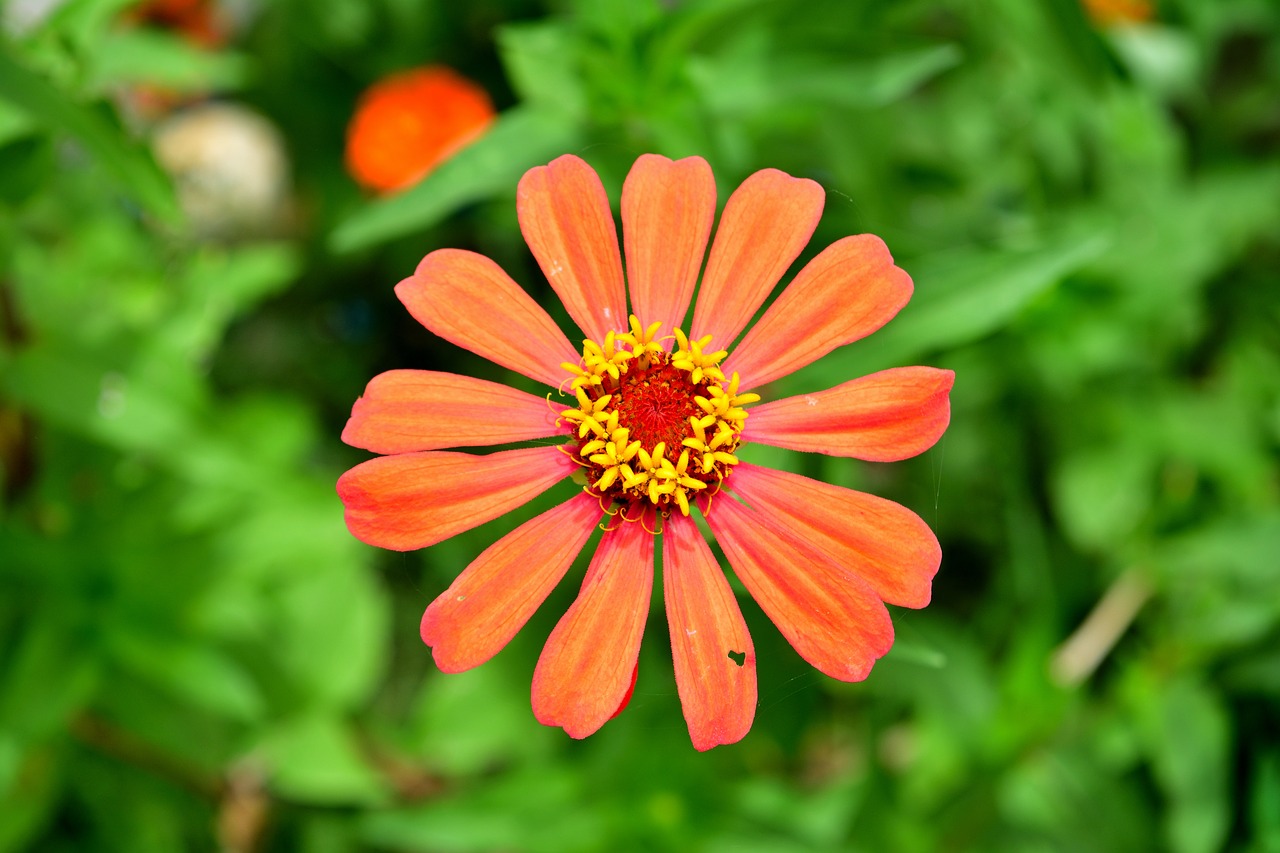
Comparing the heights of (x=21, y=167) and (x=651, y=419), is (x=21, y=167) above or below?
above

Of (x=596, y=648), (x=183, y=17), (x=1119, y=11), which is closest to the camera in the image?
(x=596, y=648)

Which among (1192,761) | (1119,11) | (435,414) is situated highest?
(1119,11)

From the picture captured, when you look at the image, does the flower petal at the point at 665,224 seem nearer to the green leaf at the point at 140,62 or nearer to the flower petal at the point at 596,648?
the flower petal at the point at 596,648

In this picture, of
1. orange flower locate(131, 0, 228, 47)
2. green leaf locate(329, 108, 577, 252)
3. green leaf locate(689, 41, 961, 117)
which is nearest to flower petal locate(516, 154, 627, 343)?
green leaf locate(329, 108, 577, 252)

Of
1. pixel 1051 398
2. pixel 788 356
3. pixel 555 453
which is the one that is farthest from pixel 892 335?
pixel 1051 398

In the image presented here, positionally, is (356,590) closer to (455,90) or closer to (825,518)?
(455,90)

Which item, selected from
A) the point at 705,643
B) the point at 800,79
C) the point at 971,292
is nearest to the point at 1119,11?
the point at 800,79

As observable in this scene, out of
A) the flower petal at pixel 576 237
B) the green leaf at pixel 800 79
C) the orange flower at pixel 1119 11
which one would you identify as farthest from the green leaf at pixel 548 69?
the orange flower at pixel 1119 11

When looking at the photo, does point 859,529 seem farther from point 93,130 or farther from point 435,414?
point 93,130
